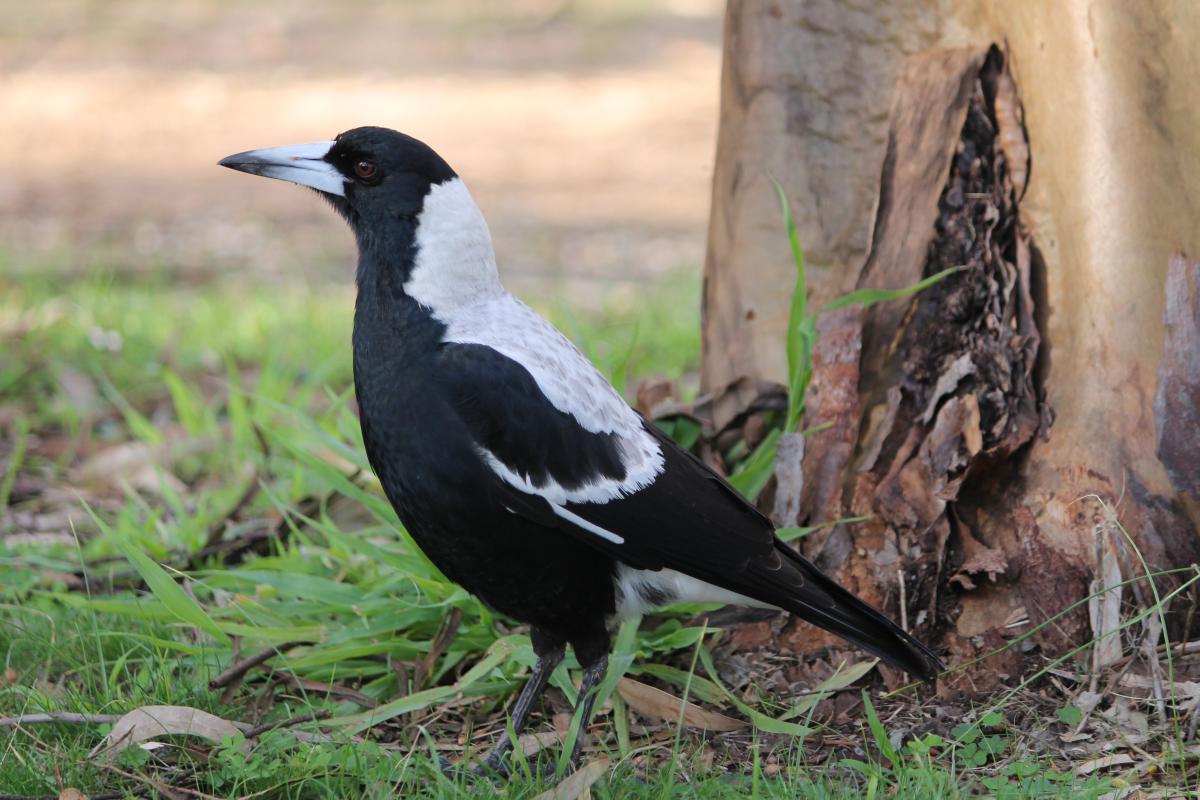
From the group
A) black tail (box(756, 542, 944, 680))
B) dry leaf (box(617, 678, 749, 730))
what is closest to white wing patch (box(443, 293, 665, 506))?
black tail (box(756, 542, 944, 680))

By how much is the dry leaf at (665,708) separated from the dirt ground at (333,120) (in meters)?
3.11

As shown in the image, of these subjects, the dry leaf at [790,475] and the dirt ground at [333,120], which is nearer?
the dry leaf at [790,475]

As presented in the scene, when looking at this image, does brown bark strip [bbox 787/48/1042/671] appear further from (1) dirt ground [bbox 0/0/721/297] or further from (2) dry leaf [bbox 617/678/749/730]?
(1) dirt ground [bbox 0/0/721/297]

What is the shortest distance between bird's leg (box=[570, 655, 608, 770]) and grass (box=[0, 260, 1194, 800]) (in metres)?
0.05

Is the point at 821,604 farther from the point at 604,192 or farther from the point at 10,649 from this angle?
the point at 604,192

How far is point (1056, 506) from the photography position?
2.15m

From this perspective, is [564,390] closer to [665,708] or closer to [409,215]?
[409,215]

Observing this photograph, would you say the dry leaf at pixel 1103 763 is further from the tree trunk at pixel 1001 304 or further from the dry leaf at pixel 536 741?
the dry leaf at pixel 536 741

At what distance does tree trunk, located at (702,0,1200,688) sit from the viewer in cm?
205

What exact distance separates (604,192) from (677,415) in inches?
183

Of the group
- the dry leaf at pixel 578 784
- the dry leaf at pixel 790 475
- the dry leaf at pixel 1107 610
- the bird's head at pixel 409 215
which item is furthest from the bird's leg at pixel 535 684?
the dry leaf at pixel 1107 610

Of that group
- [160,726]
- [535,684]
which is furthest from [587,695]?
[160,726]

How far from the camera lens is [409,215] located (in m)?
2.10

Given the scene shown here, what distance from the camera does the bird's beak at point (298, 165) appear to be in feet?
7.07
